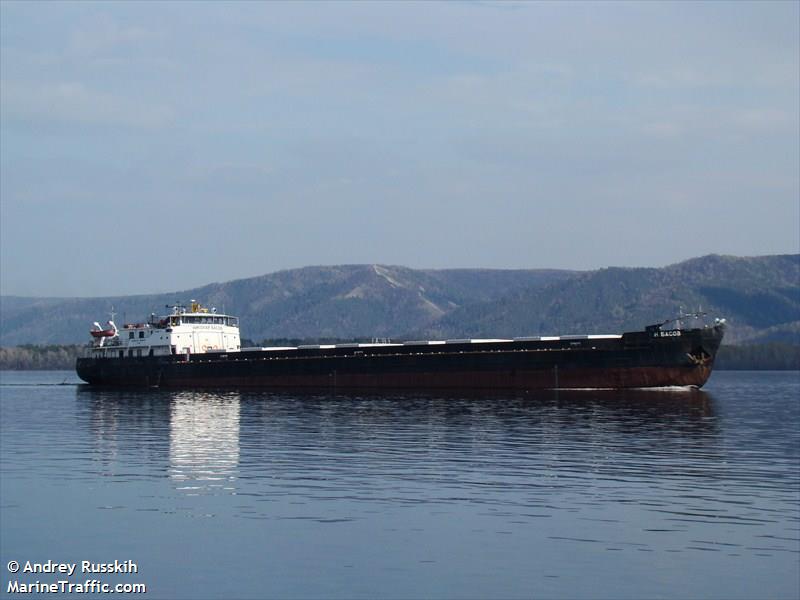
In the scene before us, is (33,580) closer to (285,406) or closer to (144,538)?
(144,538)

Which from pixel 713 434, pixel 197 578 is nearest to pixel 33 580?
pixel 197 578

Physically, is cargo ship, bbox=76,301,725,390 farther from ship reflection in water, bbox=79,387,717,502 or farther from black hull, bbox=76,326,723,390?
ship reflection in water, bbox=79,387,717,502

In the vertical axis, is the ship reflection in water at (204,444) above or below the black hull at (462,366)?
below

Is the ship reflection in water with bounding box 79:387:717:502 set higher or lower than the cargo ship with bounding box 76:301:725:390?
lower

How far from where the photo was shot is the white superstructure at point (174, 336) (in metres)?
119

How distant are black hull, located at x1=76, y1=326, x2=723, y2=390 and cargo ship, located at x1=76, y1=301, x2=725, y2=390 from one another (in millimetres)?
94

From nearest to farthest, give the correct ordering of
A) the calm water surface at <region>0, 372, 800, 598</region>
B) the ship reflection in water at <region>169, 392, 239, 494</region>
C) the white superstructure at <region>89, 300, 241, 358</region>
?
the calm water surface at <region>0, 372, 800, 598</region>
the ship reflection in water at <region>169, 392, 239, 494</region>
the white superstructure at <region>89, 300, 241, 358</region>

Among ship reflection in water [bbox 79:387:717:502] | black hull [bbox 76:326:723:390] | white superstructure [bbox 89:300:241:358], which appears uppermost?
white superstructure [bbox 89:300:241:358]

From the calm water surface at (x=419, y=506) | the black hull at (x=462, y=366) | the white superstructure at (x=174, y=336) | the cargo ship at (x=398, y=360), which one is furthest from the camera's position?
the white superstructure at (x=174, y=336)

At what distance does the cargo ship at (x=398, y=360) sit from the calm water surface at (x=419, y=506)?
24.9m

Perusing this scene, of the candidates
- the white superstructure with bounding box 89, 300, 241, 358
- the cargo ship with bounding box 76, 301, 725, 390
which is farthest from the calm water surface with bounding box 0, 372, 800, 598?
the white superstructure with bounding box 89, 300, 241, 358

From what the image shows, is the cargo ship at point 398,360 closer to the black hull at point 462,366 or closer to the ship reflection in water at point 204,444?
the black hull at point 462,366

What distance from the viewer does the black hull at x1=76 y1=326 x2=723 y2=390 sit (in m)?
91.6

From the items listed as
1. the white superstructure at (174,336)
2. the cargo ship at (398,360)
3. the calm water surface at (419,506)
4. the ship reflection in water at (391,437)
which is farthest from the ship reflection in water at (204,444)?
the white superstructure at (174,336)
